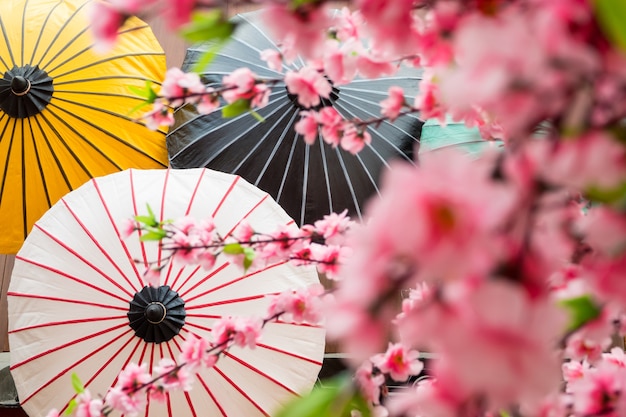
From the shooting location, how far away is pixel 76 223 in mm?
1704

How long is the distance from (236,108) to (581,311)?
0.53 m

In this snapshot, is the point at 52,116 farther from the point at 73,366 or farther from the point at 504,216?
the point at 504,216

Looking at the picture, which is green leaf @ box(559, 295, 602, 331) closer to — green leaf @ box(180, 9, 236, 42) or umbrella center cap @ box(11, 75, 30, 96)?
green leaf @ box(180, 9, 236, 42)

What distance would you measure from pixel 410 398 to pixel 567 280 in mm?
522

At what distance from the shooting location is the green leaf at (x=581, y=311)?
39cm

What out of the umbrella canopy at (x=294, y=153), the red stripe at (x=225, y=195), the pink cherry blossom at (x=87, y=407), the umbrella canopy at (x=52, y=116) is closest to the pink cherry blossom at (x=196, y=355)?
the pink cherry blossom at (x=87, y=407)

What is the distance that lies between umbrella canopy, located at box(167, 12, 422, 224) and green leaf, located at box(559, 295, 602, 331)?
1.85 meters

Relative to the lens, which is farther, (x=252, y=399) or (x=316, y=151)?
(x=316, y=151)

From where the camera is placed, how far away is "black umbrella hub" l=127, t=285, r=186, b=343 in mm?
1629

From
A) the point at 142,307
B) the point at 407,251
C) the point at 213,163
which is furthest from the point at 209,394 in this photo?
the point at 407,251

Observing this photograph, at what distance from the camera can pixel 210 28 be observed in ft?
1.61

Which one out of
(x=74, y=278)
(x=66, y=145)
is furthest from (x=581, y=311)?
(x=66, y=145)

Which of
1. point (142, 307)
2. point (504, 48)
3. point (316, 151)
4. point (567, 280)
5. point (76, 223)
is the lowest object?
point (504, 48)

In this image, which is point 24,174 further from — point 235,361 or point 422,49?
point 422,49
